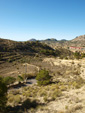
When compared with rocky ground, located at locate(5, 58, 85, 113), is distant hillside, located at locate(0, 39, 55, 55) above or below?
above

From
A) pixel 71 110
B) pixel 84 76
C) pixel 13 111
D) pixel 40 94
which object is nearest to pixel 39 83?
pixel 40 94

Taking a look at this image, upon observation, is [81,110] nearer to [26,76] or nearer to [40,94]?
[40,94]

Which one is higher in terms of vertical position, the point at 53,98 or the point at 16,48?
the point at 16,48

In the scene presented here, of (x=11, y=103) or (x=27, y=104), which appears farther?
(x=11, y=103)

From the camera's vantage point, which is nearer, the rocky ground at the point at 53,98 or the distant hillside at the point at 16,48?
the rocky ground at the point at 53,98

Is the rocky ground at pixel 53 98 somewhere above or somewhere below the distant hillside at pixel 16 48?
below

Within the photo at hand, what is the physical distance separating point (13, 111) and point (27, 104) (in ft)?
4.79

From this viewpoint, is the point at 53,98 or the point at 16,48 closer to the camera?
the point at 53,98

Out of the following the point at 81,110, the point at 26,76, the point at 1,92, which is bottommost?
the point at 26,76

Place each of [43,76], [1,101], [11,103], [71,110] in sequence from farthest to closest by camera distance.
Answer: [43,76]
[11,103]
[1,101]
[71,110]

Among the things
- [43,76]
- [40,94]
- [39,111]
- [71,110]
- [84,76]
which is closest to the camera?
[71,110]

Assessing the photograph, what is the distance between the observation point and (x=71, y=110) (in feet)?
21.8

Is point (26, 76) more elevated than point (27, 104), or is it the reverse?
point (27, 104)

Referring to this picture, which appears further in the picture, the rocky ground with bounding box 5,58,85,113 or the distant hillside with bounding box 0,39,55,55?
the distant hillside with bounding box 0,39,55,55
